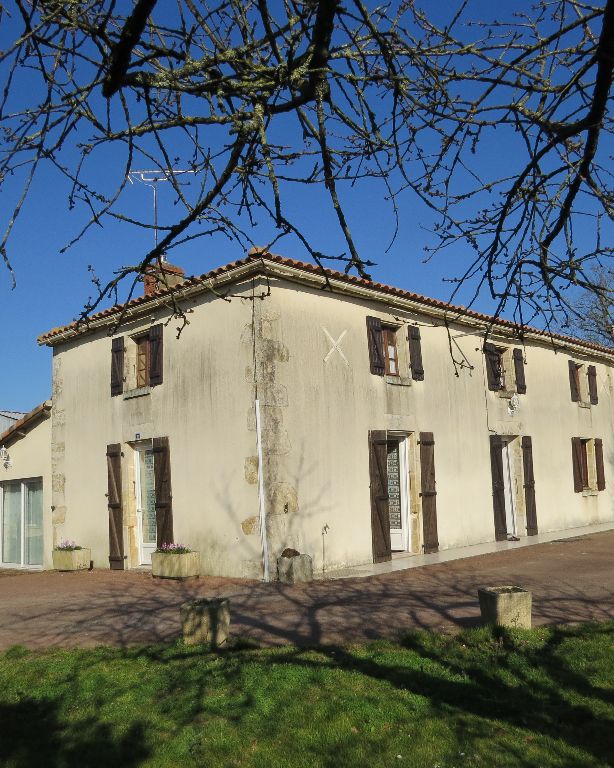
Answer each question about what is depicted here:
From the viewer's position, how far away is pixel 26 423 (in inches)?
603

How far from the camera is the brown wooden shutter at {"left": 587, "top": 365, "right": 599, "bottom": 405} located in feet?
64.5

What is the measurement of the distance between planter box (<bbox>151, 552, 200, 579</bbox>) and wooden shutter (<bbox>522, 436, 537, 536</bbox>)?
8.11 meters

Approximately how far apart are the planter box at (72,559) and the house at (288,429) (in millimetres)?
280

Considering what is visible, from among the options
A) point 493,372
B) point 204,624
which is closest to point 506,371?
point 493,372

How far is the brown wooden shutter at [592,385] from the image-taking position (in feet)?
64.5

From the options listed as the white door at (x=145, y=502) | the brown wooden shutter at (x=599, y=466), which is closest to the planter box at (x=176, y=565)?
the white door at (x=145, y=502)

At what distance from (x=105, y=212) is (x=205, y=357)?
872 cm

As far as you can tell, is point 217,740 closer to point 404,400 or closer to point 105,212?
point 105,212

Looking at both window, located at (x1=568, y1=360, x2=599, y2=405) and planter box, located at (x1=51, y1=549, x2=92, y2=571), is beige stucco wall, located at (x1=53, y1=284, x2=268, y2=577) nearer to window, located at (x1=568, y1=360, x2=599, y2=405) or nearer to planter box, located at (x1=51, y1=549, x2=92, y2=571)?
planter box, located at (x1=51, y1=549, x2=92, y2=571)

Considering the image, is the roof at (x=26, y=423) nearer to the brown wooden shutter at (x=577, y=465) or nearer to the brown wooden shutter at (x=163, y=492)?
the brown wooden shutter at (x=163, y=492)

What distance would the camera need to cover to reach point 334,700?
4863 millimetres

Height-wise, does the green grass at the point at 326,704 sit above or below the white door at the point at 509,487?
below

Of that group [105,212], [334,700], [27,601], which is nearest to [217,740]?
[334,700]

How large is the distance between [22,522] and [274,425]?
8058 millimetres
